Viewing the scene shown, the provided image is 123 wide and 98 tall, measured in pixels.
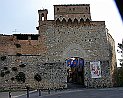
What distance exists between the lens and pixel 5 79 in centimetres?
2388

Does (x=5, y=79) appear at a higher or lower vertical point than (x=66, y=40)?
lower

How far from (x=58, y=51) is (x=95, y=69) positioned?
4.21 metres

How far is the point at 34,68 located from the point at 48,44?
286 centimetres

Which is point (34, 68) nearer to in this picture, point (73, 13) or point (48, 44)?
point (48, 44)

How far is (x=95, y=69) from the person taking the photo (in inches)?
969

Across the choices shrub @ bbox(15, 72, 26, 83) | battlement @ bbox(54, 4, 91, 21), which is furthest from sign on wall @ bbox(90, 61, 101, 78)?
shrub @ bbox(15, 72, 26, 83)

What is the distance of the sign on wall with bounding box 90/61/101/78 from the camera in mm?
24672

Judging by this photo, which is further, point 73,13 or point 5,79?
point 73,13

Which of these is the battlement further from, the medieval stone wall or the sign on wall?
the medieval stone wall

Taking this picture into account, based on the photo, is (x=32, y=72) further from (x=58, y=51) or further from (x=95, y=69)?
(x=95, y=69)

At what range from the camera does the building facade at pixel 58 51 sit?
24.2 m

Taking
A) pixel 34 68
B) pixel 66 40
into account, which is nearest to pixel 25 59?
pixel 34 68

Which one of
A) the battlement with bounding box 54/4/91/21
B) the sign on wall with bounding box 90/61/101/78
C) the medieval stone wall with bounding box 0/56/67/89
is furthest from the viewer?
the battlement with bounding box 54/4/91/21

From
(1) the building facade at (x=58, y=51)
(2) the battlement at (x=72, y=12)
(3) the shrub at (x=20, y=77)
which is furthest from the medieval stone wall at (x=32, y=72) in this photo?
(2) the battlement at (x=72, y=12)
